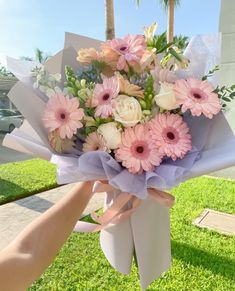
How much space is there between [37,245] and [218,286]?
76.7 inches

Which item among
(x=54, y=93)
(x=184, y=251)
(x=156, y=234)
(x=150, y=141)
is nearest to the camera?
(x=150, y=141)

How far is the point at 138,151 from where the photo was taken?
1042 mm

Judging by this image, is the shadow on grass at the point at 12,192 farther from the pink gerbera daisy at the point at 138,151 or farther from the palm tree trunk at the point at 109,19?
the palm tree trunk at the point at 109,19

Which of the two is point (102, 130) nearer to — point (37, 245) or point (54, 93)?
point (54, 93)

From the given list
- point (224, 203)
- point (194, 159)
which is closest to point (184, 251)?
point (224, 203)

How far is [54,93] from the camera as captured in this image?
113cm

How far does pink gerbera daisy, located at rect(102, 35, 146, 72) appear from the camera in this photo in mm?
1130

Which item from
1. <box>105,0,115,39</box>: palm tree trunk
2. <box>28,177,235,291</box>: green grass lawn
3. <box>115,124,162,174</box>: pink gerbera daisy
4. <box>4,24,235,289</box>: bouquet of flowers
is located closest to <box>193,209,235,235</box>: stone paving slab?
<box>28,177,235,291</box>: green grass lawn

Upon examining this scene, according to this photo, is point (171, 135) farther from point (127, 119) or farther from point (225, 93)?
point (225, 93)

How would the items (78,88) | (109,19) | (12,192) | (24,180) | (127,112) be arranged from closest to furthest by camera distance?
(127,112) < (78,88) < (12,192) < (24,180) < (109,19)

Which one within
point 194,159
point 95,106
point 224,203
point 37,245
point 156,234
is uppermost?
point 95,106

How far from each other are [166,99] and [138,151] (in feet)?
0.57

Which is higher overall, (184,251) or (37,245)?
(37,245)

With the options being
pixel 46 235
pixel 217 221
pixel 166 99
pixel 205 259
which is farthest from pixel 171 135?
pixel 217 221
